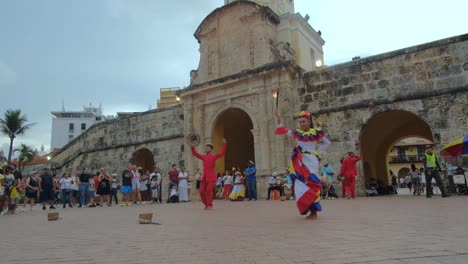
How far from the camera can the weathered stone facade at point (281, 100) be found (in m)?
12.4

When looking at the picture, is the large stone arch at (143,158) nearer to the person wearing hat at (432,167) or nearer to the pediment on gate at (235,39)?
the pediment on gate at (235,39)

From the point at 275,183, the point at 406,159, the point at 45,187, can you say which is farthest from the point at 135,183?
the point at 406,159

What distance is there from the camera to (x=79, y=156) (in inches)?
933

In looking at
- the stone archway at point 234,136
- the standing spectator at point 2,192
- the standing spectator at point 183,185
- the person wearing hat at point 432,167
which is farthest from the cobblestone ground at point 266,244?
the stone archway at point 234,136

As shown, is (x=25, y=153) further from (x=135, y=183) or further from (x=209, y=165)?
(x=209, y=165)

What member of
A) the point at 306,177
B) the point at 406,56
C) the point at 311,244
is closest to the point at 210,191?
the point at 306,177

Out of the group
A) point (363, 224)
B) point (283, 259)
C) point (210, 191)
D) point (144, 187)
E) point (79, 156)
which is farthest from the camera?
point (79, 156)

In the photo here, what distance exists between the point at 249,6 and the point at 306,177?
12388 mm

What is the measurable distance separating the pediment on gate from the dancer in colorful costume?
970 centimetres

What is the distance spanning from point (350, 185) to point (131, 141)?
12710 mm

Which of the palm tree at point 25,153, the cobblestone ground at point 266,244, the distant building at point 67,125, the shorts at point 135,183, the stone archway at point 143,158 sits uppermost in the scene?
the distant building at point 67,125

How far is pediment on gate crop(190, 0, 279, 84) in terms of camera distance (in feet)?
53.8

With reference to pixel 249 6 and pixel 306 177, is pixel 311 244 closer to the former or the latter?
pixel 306 177

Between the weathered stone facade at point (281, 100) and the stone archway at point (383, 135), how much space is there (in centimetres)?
6
